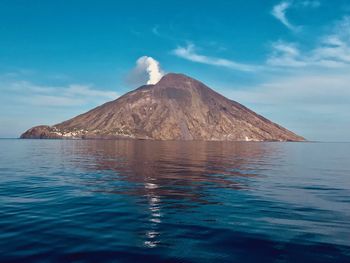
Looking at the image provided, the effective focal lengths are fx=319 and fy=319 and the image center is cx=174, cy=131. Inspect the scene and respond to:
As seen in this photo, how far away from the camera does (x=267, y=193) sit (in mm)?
33469

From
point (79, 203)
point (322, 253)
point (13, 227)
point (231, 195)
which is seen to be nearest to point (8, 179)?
point (79, 203)

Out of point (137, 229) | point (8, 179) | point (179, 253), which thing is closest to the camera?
point (179, 253)

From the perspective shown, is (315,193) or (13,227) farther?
(315,193)

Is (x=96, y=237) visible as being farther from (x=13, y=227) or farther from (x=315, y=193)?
(x=315, y=193)

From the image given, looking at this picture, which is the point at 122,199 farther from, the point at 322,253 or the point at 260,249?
the point at 322,253

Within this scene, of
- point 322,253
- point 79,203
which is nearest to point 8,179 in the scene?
point 79,203

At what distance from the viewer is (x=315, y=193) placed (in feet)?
112

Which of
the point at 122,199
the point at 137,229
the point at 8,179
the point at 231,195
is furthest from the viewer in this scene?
the point at 8,179

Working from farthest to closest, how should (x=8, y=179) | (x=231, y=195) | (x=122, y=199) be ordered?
(x=8, y=179), (x=231, y=195), (x=122, y=199)

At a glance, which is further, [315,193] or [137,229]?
[315,193]

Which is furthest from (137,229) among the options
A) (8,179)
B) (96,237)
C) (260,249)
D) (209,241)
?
(8,179)

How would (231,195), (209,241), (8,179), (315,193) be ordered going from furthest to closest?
1. (8,179)
2. (315,193)
3. (231,195)
4. (209,241)

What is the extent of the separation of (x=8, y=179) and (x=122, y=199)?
2086 centimetres

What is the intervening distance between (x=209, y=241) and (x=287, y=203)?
539 inches
